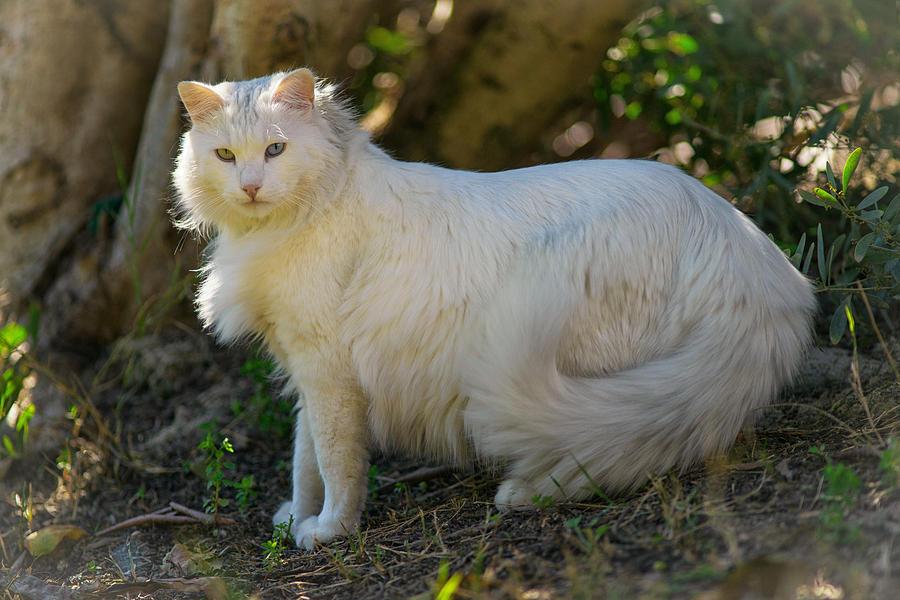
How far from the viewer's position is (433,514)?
322 cm

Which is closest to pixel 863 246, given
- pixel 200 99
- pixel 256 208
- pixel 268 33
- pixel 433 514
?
pixel 433 514

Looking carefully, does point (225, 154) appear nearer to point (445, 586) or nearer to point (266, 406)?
point (266, 406)

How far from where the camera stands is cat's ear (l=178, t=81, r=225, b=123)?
3.10 metres

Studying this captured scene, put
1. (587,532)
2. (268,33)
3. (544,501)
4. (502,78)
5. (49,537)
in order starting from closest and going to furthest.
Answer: (587,532)
(544,501)
(49,537)
(268,33)
(502,78)

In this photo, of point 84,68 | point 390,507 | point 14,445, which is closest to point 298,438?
point 390,507

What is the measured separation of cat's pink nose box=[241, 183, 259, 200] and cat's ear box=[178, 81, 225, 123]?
34 cm

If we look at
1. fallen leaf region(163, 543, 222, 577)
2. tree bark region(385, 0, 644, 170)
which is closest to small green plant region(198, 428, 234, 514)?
fallen leaf region(163, 543, 222, 577)

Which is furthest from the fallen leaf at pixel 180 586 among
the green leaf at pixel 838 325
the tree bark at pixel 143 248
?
the green leaf at pixel 838 325

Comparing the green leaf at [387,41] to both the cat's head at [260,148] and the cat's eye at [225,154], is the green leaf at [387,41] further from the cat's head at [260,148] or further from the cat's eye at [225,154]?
the cat's eye at [225,154]

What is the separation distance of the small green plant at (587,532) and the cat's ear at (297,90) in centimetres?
167

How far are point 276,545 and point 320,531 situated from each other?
0.16 meters

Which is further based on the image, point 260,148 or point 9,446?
point 9,446

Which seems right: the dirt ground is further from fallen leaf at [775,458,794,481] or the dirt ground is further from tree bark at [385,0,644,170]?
tree bark at [385,0,644,170]

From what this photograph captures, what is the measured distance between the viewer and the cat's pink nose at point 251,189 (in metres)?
2.99
